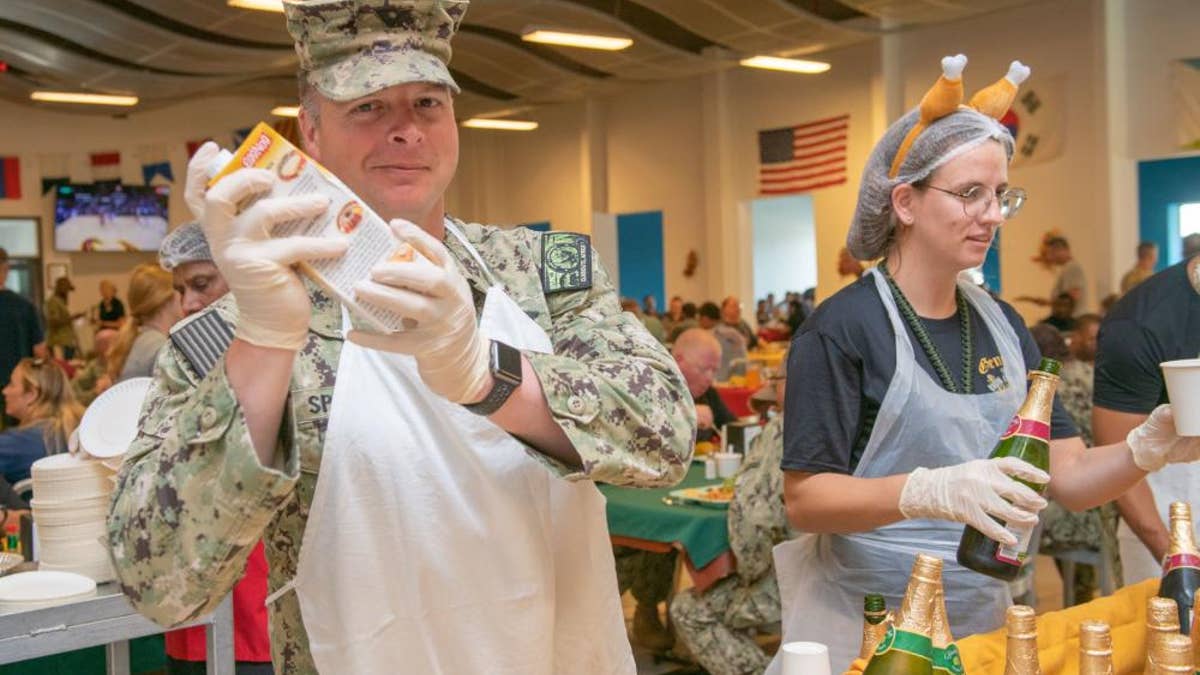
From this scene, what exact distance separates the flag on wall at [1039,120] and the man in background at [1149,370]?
9.95 m

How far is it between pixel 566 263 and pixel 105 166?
1860 centimetres

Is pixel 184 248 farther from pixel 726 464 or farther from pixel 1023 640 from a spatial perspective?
pixel 1023 640

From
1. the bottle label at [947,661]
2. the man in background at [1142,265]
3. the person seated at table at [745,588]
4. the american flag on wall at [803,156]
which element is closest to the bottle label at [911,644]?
the bottle label at [947,661]

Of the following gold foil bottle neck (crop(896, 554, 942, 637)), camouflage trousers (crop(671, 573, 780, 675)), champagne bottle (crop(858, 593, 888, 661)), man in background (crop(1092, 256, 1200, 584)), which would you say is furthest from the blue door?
gold foil bottle neck (crop(896, 554, 942, 637))

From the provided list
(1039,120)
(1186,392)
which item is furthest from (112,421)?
(1039,120)

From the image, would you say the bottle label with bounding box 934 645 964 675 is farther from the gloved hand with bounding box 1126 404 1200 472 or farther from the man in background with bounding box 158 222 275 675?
the man in background with bounding box 158 222 275 675

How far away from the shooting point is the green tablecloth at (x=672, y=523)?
4.55 m

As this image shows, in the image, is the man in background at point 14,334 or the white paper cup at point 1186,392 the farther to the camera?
the man in background at point 14,334

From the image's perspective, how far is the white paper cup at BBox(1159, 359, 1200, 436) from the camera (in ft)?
5.63

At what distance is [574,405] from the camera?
1.27 m

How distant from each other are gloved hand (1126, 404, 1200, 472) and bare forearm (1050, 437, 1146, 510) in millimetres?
44

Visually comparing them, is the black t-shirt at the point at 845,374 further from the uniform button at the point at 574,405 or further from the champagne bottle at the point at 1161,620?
the uniform button at the point at 574,405

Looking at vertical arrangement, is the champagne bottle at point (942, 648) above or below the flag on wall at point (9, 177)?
below

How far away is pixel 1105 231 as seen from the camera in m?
12.0
